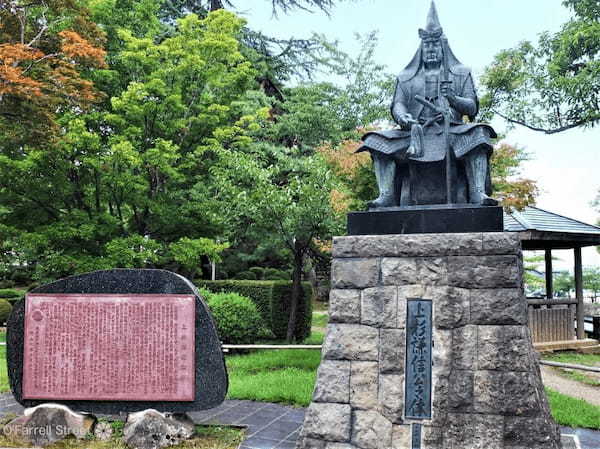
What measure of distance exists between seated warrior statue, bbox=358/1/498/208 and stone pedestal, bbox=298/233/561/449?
62cm

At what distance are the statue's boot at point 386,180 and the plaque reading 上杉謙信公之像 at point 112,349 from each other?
2103 mm

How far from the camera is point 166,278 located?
5.13 metres

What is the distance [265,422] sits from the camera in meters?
5.49

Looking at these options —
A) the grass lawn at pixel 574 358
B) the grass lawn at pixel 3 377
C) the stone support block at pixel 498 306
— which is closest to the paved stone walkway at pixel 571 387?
the grass lawn at pixel 574 358

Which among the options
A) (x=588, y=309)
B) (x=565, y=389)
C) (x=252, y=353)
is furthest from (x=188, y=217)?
(x=588, y=309)

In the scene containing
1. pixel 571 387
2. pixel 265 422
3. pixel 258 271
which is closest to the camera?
pixel 265 422

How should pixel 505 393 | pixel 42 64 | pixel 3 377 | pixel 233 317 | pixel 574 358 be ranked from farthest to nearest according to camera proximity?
pixel 574 358, pixel 233 317, pixel 42 64, pixel 3 377, pixel 505 393

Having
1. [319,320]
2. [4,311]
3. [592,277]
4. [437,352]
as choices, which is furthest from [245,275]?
[437,352]

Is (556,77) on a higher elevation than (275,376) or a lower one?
higher

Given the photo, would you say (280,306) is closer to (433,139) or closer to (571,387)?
(571,387)

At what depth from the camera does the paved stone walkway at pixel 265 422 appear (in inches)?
192

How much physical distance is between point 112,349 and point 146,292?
2.10 feet

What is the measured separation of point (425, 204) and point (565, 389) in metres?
5.51

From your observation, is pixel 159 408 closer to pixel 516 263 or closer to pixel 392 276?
pixel 392 276
